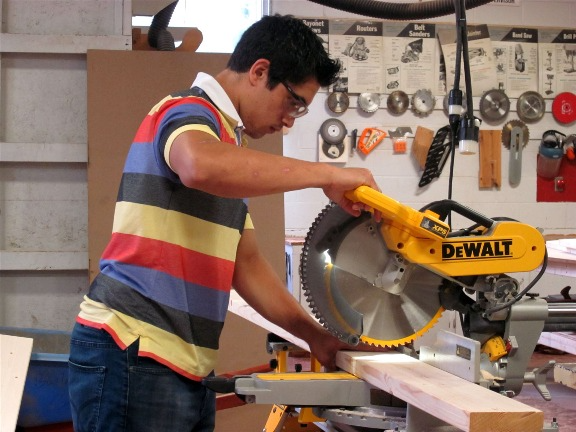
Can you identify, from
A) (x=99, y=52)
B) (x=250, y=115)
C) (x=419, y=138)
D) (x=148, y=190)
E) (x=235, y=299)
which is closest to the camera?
(x=148, y=190)

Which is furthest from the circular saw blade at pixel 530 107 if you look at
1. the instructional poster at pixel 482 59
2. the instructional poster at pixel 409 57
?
the instructional poster at pixel 409 57

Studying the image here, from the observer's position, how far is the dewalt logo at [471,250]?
169 cm

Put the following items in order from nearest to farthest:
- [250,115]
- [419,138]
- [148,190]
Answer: [148,190], [250,115], [419,138]

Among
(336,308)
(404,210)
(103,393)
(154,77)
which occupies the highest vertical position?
(154,77)

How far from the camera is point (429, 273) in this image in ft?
5.73

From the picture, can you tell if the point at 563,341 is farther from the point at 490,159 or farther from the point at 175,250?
the point at 490,159

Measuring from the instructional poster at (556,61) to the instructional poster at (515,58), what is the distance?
2.3 inches

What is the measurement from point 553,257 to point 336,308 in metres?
2.12

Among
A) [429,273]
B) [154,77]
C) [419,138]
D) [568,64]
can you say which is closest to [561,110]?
[568,64]

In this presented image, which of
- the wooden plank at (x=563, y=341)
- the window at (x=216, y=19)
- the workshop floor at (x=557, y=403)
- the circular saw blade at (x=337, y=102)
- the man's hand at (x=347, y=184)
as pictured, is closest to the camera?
the man's hand at (x=347, y=184)

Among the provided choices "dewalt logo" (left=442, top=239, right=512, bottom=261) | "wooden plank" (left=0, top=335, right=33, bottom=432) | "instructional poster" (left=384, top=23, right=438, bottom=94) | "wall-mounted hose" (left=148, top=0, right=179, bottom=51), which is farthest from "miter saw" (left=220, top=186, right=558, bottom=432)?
"instructional poster" (left=384, top=23, right=438, bottom=94)

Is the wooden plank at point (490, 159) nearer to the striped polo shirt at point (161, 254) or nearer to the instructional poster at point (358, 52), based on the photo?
the instructional poster at point (358, 52)

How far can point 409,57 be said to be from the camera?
609cm

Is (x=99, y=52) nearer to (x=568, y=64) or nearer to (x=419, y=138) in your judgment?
(x=419, y=138)
